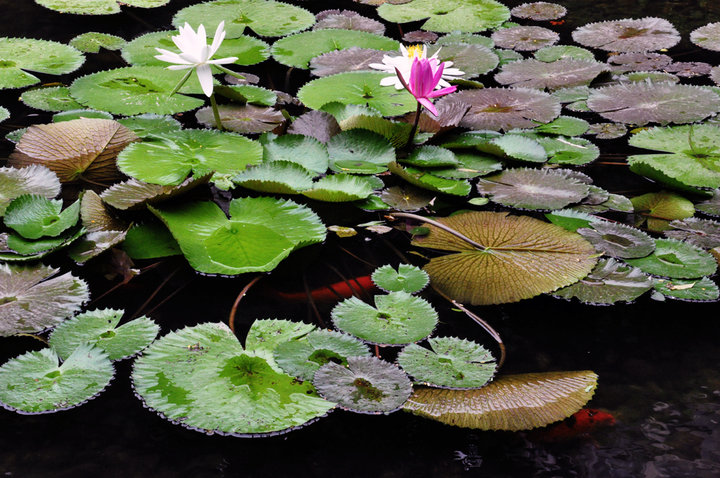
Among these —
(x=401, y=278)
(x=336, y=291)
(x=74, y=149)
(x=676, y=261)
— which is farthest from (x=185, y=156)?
(x=676, y=261)

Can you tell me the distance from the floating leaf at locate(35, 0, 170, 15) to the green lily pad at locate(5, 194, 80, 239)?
2.11 metres

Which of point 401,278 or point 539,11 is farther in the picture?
point 539,11

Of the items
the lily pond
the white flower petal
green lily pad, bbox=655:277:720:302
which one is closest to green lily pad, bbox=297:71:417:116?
the lily pond

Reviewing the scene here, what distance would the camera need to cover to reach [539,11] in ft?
12.8

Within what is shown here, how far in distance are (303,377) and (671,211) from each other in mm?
1456

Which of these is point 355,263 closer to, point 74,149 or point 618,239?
point 618,239

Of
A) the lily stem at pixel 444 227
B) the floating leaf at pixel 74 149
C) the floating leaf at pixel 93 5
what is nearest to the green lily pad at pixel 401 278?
the lily stem at pixel 444 227

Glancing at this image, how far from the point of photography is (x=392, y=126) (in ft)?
8.09

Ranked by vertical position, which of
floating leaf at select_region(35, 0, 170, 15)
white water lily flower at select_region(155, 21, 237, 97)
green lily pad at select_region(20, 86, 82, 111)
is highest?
white water lily flower at select_region(155, 21, 237, 97)

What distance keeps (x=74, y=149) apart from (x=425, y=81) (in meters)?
1.25

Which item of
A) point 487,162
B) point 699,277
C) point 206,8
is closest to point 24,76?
point 206,8

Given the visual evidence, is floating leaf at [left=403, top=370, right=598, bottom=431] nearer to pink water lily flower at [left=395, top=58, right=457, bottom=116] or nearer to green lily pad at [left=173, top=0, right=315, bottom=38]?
pink water lily flower at [left=395, top=58, right=457, bottom=116]

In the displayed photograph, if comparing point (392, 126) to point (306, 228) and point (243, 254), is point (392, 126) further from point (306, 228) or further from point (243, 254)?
point (243, 254)

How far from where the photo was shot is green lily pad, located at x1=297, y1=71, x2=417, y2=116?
8.92ft
